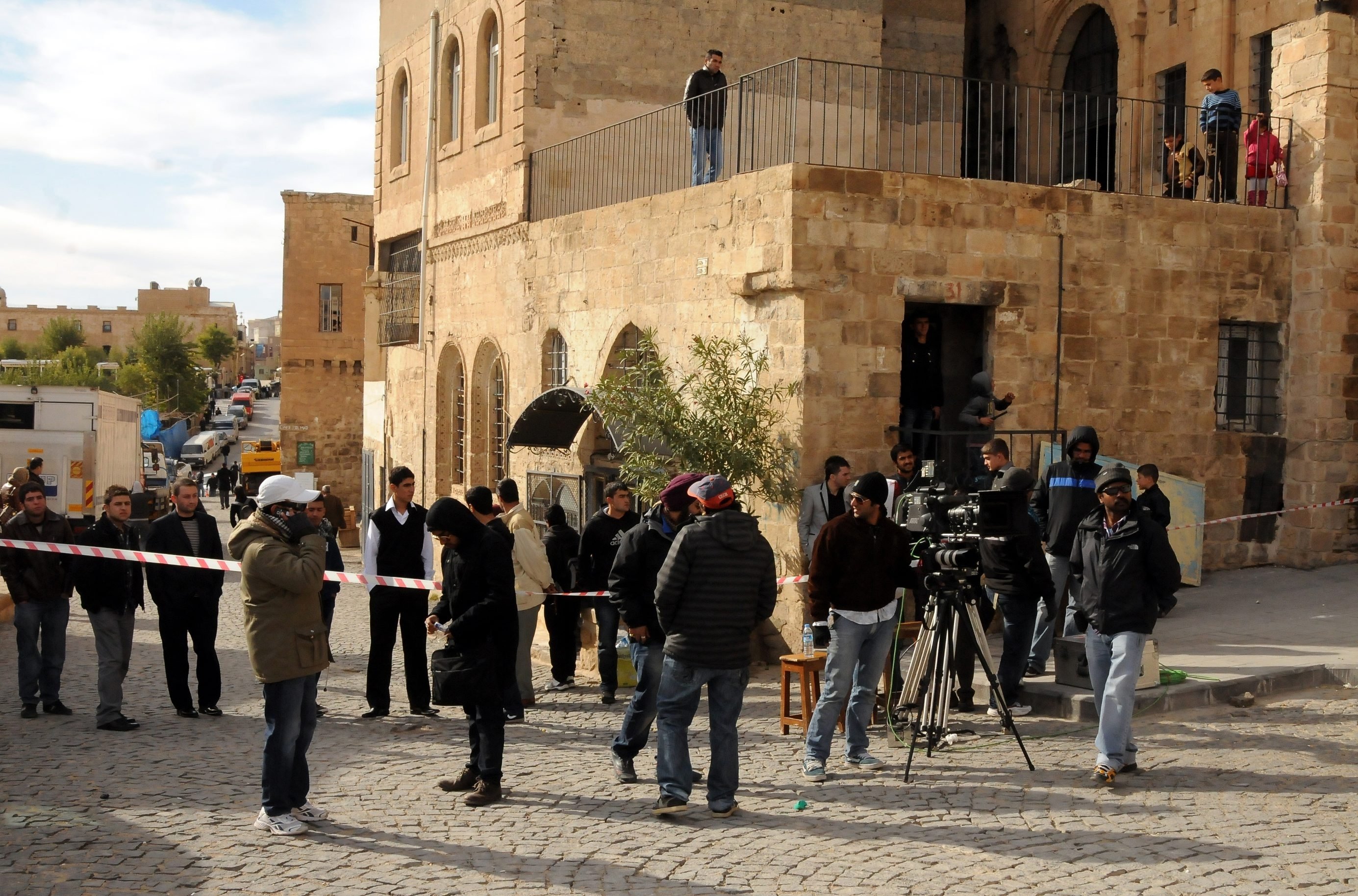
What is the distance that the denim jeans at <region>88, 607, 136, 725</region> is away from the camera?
894 centimetres

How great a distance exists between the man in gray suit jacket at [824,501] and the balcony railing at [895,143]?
380 cm

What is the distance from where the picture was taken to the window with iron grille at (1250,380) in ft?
44.0

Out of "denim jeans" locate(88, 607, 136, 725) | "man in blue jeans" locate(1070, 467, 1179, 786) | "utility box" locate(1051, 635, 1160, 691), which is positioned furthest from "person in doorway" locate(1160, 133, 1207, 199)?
"denim jeans" locate(88, 607, 136, 725)

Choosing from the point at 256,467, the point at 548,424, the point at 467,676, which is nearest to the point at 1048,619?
the point at 467,676

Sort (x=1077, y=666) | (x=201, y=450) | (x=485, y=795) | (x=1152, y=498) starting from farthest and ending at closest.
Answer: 1. (x=201, y=450)
2. (x=1152, y=498)
3. (x=1077, y=666)
4. (x=485, y=795)

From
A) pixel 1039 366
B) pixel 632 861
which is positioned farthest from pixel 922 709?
pixel 1039 366

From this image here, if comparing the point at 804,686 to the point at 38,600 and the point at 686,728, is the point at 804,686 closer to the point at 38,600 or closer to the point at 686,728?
the point at 686,728

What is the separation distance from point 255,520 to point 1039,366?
790 centimetres

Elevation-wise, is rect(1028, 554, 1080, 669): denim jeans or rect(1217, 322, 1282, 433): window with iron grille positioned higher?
rect(1217, 322, 1282, 433): window with iron grille

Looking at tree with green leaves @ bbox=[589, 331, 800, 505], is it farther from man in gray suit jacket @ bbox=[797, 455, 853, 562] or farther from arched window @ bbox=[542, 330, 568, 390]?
arched window @ bbox=[542, 330, 568, 390]

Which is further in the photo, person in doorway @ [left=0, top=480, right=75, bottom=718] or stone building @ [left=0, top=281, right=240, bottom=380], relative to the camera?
stone building @ [left=0, top=281, right=240, bottom=380]

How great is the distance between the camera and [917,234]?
11.8 m

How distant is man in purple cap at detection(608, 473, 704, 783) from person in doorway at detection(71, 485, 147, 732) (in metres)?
3.48

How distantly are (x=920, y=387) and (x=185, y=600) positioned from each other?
6348 mm
